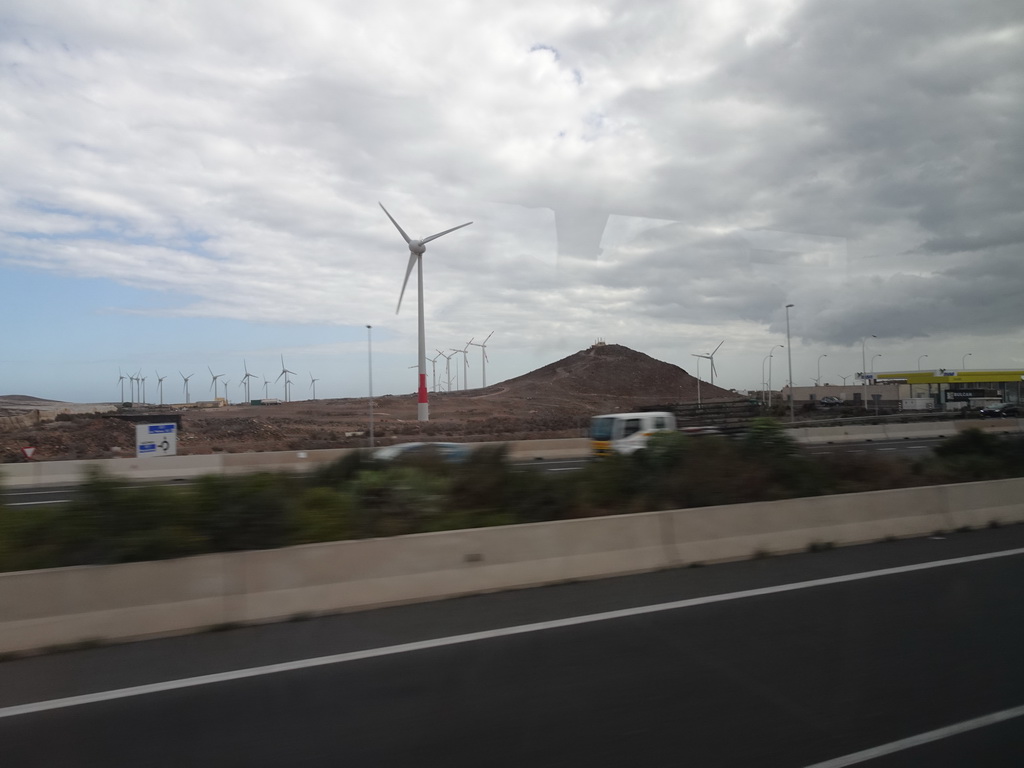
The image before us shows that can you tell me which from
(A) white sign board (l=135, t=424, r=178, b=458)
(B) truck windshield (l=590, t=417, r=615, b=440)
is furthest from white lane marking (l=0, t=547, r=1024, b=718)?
(A) white sign board (l=135, t=424, r=178, b=458)

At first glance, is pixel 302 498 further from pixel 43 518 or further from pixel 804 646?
pixel 804 646

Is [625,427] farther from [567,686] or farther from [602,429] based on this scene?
[567,686]

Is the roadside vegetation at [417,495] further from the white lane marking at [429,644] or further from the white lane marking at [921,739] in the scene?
the white lane marking at [921,739]

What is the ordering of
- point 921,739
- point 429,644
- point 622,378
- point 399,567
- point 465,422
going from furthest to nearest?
point 622,378 < point 465,422 < point 399,567 < point 429,644 < point 921,739

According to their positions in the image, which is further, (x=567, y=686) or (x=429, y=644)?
(x=429, y=644)

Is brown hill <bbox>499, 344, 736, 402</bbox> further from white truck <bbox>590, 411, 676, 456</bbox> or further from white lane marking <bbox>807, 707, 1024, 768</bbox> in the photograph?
white lane marking <bbox>807, 707, 1024, 768</bbox>

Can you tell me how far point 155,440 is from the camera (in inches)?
1119

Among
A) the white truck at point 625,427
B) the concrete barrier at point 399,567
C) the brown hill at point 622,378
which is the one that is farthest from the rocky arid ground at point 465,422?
the concrete barrier at point 399,567

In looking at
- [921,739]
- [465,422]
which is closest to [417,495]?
[921,739]

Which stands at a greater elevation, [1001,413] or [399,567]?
[1001,413]

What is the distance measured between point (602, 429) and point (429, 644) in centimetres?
1711

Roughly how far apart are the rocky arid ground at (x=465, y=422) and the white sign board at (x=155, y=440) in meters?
8.51

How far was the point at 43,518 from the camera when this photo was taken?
32.3ft

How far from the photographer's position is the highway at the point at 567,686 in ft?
18.6
